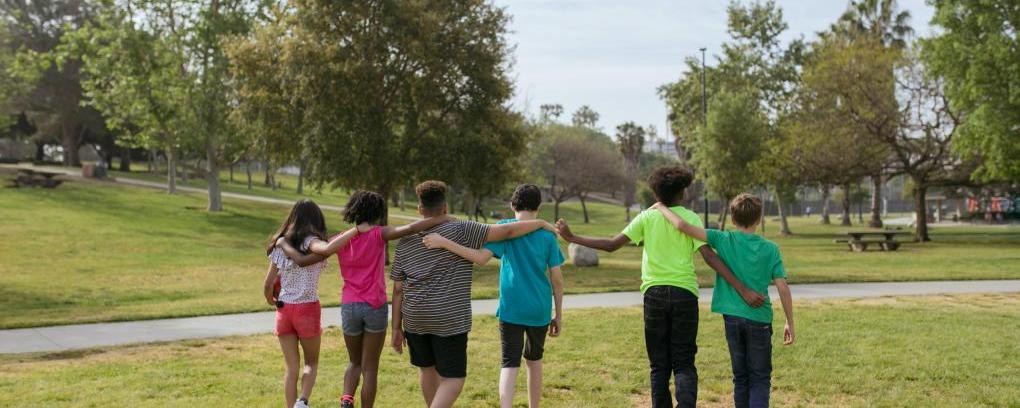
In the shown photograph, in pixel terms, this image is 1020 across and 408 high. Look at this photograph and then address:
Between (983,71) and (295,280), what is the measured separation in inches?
1121

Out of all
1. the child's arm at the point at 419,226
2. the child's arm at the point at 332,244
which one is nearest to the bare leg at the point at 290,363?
the child's arm at the point at 332,244

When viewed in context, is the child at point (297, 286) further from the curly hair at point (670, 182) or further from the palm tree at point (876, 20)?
the palm tree at point (876, 20)

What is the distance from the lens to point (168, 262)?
70.9ft

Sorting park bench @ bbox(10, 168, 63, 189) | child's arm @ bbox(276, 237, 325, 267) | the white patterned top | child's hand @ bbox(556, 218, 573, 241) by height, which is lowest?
the white patterned top

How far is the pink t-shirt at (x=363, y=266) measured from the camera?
5520 millimetres

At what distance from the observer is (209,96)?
35.0 metres

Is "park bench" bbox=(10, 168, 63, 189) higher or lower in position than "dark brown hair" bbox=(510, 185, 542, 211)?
higher

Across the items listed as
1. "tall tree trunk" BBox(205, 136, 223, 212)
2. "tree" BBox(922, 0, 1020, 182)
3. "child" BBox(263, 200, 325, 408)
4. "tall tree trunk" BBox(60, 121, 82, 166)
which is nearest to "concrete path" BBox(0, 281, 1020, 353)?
"child" BBox(263, 200, 325, 408)

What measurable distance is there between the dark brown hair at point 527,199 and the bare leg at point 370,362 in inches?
50.8

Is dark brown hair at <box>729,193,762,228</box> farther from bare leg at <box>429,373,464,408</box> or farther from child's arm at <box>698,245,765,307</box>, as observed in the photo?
bare leg at <box>429,373,464,408</box>

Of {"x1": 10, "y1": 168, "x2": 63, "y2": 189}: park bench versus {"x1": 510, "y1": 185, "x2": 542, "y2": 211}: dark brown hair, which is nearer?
{"x1": 510, "y1": 185, "x2": 542, "y2": 211}: dark brown hair

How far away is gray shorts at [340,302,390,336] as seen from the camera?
556cm

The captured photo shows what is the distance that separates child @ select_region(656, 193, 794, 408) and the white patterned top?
8.02 feet

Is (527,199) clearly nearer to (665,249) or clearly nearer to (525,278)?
(525,278)
